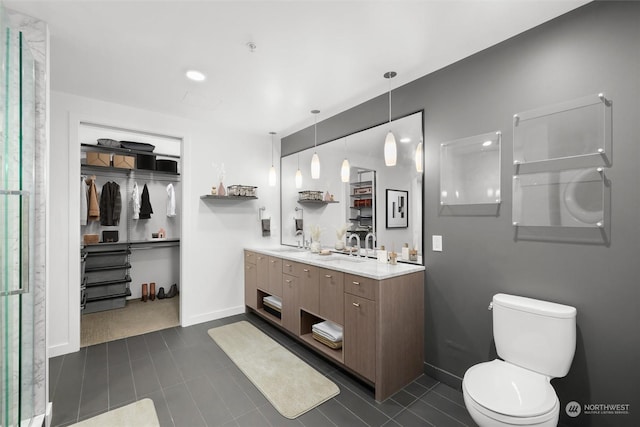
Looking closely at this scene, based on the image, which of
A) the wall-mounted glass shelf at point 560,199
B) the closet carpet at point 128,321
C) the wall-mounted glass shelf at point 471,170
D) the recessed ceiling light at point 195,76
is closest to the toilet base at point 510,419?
the wall-mounted glass shelf at point 560,199

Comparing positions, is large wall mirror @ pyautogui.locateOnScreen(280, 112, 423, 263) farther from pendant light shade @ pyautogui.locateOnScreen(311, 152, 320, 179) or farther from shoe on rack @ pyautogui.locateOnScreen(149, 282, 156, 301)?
shoe on rack @ pyautogui.locateOnScreen(149, 282, 156, 301)

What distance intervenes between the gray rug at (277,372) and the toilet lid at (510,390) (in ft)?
3.50

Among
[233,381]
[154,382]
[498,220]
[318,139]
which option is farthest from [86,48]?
[498,220]

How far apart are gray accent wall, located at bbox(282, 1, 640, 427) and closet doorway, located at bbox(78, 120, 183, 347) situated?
3167 millimetres

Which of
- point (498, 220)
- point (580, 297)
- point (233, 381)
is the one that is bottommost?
point (233, 381)

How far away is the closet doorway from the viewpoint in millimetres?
3996

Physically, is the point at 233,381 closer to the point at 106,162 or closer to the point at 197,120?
the point at 197,120

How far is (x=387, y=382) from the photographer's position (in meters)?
2.12

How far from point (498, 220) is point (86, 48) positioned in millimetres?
3271

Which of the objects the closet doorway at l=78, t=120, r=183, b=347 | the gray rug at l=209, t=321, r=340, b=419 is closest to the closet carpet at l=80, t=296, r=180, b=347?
the closet doorway at l=78, t=120, r=183, b=347

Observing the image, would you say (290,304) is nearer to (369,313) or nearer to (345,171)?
(369,313)

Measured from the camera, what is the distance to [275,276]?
10.9 ft

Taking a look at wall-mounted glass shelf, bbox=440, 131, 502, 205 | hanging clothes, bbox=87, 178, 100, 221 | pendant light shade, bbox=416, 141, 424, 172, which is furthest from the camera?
hanging clothes, bbox=87, 178, 100, 221

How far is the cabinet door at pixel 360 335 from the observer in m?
2.12
